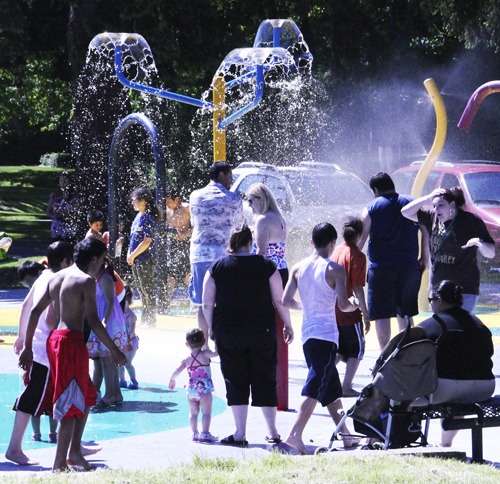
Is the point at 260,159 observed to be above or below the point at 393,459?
above

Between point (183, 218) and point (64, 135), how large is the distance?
44586 millimetres

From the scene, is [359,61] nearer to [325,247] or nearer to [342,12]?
[342,12]

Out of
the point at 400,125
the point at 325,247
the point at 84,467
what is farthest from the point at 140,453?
the point at 400,125

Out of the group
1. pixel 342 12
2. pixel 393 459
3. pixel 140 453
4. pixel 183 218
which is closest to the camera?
pixel 393 459

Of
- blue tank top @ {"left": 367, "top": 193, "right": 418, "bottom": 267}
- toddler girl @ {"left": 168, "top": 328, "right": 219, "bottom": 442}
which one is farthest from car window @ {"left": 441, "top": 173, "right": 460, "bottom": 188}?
toddler girl @ {"left": 168, "top": 328, "right": 219, "bottom": 442}

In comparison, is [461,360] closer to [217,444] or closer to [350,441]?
[350,441]

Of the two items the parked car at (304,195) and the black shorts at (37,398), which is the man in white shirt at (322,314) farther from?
the parked car at (304,195)

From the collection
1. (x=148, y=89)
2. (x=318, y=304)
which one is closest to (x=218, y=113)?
(x=148, y=89)

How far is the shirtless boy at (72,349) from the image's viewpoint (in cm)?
740

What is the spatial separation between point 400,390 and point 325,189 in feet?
43.3

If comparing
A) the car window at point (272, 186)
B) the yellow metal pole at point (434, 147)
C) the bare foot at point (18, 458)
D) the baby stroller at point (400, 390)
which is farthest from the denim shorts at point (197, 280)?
the car window at point (272, 186)

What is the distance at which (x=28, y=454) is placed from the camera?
8.28m

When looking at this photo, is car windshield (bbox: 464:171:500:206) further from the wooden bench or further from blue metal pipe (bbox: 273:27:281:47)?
the wooden bench

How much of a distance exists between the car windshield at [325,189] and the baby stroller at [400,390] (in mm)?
12382
